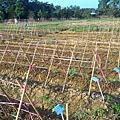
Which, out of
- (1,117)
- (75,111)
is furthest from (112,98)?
(1,117)

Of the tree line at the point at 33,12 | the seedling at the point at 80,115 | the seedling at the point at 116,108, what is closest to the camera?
the seedling at the point at 80,115

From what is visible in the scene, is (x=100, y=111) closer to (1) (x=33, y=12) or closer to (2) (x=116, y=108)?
(2) (x=116, y=108)

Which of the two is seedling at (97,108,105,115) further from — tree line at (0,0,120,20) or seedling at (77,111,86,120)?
tree line at (0,0,120,20)

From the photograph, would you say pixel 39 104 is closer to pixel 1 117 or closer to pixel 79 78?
pixel 1 117

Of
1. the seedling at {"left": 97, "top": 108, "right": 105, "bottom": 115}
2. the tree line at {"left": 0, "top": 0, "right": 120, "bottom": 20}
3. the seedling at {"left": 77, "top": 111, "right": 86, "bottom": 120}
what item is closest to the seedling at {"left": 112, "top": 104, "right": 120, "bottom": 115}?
the seedling at {"left": 97, "top": 108, "right": 105, "bottom": 115}

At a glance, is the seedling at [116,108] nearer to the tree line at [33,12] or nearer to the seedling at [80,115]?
the seedling at [80,115]

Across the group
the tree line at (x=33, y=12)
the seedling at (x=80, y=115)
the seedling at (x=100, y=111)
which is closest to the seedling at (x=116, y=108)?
the seedling at (x=100, y=111)

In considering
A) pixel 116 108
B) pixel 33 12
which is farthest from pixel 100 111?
pixel 33 12

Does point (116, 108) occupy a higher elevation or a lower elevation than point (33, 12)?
lower

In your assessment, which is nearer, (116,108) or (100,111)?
(100,111)

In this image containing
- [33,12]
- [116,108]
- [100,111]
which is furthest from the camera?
[33,12]

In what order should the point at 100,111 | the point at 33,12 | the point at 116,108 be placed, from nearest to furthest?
the point at 100,111 < the point at 116,108 < the point at 33,12

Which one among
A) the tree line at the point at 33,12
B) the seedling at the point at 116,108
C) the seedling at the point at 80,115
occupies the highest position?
the tree line at the point at 33,12

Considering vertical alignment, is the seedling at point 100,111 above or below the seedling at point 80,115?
above
